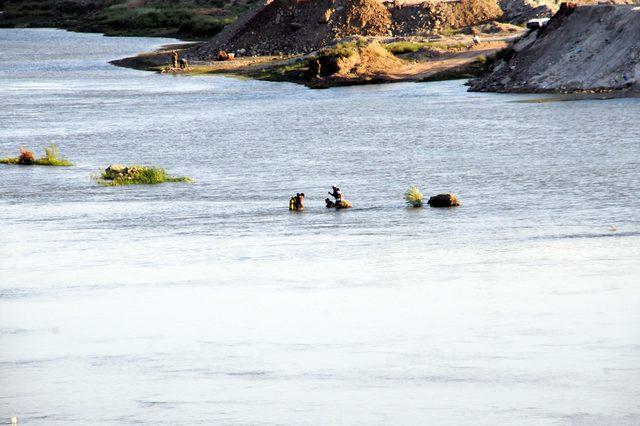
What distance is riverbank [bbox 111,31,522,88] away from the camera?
82.4 metres

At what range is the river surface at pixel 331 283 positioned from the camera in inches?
702

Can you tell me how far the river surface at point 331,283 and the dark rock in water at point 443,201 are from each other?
539 mm

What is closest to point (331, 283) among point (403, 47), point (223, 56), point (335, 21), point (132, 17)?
point (403, 47)

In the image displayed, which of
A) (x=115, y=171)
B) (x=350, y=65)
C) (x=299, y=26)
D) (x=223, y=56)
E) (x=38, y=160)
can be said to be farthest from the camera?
(x=299, y=26)

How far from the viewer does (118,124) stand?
62.1 metres


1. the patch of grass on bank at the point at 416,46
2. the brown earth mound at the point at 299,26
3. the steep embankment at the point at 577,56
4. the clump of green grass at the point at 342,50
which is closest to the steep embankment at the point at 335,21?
the brown earth mound at the point at 299,26

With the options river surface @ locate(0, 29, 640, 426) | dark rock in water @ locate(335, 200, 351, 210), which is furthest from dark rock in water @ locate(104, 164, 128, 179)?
dark rock in water @ locate(335, 200, 351, 210)

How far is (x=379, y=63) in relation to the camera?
3356 inches

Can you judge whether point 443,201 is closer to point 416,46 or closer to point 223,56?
point 416,46

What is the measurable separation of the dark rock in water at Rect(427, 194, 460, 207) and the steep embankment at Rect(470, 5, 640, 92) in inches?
1329

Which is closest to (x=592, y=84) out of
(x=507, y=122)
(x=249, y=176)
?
(x=507, y=122)

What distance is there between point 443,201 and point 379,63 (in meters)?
51.6

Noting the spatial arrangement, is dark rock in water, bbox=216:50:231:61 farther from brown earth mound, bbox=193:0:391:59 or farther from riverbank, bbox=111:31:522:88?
riverbank, bbox=111:31:522:88

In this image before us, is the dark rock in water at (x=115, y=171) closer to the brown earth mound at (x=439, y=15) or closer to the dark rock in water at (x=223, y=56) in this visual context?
the brown earth mound at (x=439, y=15)
